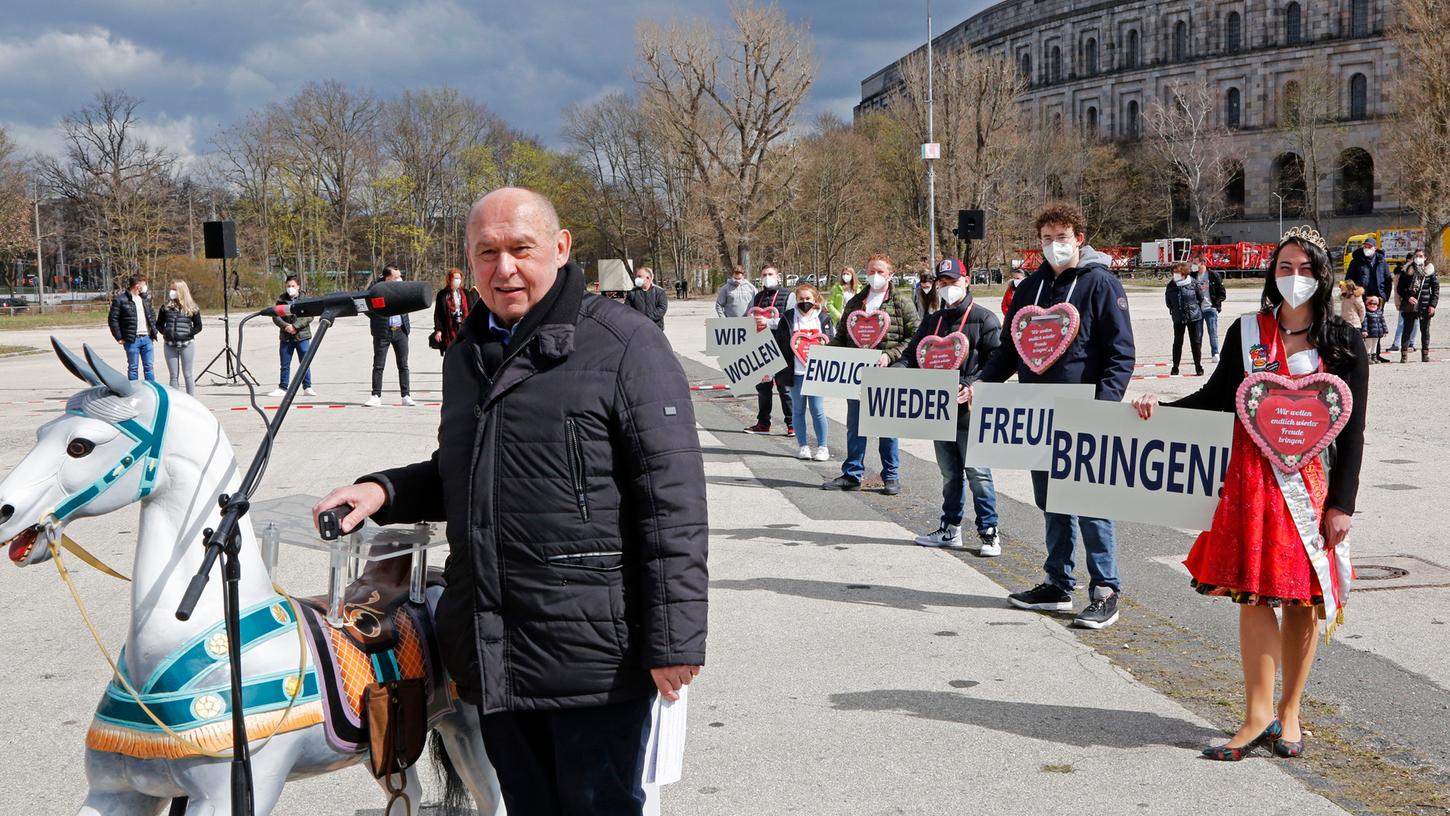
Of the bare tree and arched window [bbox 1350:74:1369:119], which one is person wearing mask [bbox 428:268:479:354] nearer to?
the bare tree

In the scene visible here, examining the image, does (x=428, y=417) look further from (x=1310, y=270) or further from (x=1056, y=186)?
(x=1056, y=186)

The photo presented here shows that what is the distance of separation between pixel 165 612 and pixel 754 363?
10853 mm

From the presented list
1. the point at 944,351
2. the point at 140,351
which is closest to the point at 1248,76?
the point at 140,351

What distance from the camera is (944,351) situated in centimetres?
872

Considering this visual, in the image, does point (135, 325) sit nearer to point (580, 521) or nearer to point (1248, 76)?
point (580, 521)

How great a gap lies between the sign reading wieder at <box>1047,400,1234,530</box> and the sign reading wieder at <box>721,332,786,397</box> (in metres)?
7.16

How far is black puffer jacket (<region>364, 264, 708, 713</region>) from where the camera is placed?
2.72 metres

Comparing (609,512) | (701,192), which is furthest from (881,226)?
(609,512)

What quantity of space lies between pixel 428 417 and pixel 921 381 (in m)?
9.02

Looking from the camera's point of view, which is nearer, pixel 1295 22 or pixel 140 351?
pixel 140 351

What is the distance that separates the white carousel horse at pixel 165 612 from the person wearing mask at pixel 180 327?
17.7 m

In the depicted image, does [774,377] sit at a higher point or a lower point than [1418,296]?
lower

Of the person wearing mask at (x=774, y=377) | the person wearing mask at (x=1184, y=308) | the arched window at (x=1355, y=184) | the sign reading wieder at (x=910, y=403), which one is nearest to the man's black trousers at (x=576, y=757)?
the sign reading wieder at (x=910, y=403)

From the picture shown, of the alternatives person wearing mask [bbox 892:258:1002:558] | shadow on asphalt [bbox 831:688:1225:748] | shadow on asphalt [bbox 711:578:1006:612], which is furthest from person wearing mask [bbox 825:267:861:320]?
shadow on asphalt [bbox 831:688:1225:748]
